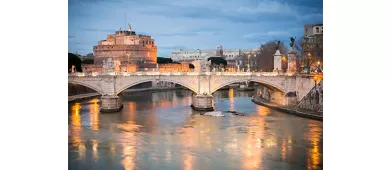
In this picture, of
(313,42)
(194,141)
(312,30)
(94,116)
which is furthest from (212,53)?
(194,141)

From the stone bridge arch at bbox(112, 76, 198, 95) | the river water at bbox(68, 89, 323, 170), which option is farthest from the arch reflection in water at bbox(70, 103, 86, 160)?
the stone bridge arch at bbox(112, 76, 198, 95)

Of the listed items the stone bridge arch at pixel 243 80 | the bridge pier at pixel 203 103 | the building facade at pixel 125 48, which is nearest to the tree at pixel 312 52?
the stone bridge arch at pixel 243 80

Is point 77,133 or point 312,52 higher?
point 312,52

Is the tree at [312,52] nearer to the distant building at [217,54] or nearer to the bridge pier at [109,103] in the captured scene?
the bridge pier at [109,103]

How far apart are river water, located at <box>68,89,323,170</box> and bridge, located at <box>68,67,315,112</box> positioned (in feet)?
2.69

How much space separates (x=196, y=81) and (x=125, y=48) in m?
10.8

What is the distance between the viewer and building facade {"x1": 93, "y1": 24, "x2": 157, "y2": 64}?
899 inches

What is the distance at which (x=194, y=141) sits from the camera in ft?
26.8

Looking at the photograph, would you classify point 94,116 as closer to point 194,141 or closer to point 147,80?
point 147,80
